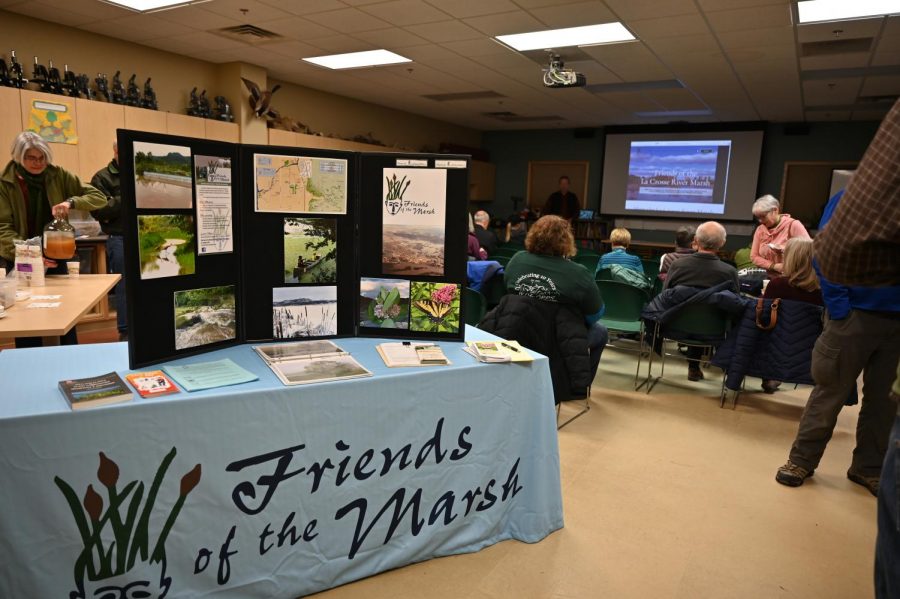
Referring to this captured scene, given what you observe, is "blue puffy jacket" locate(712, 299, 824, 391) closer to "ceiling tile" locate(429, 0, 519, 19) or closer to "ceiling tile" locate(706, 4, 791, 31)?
"ceiling tile" locate(706, 4, 791, 31)

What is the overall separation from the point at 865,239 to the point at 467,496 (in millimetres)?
1473

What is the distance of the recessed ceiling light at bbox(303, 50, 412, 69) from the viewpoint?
20.4 ft

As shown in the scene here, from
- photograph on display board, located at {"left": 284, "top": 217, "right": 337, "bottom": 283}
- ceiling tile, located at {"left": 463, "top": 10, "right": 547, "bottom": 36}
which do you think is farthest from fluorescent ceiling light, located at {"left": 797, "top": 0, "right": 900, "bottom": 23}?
photograph on display board, located at {"left": 284, "top": 217, "right": 337, "bottom": 283}

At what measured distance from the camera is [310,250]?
78.1 inches

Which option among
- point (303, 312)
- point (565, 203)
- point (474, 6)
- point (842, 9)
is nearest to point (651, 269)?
point (842, 9)

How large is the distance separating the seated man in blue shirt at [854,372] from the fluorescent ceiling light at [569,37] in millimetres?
3100

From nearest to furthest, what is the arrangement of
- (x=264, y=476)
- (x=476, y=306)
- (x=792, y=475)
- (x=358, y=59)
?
(x=264, y=476), (x=792, y=475), (x=476, y=306), (x=358, y=59)

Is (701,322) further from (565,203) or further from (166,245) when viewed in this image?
(565,203)

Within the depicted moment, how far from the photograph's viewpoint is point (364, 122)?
9.44 metres

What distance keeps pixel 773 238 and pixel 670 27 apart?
77.0 inches

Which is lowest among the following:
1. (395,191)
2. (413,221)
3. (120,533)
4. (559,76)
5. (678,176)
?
(120,533)

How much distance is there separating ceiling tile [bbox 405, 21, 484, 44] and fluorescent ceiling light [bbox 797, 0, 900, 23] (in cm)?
257

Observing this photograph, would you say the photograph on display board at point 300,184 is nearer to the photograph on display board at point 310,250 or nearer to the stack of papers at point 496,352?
the photograph on display board at point 310,250

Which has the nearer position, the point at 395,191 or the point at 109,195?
the point at 395,191
